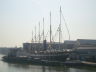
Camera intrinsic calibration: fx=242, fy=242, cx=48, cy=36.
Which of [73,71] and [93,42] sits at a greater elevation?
[93,42]

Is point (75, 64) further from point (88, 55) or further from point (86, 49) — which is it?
point (86, 49)

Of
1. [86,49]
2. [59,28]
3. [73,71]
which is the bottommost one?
[73,71]

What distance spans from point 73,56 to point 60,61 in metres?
6.81

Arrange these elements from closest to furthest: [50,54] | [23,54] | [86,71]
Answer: [86,71] < [50,54] < [23,54]

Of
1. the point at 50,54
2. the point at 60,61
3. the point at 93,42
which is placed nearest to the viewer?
the point at 60,61

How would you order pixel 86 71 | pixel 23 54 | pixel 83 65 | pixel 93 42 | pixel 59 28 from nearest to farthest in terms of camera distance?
pixel 86 71 < pixel 83 65 < pixel 59 28 < pixel 23 54 < pixel 93 42

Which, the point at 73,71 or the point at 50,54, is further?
the point at 50,54

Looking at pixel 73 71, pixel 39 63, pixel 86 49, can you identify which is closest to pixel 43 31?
pixel 86 49

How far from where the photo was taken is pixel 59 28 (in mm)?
58094

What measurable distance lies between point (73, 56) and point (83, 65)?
11.3 metres

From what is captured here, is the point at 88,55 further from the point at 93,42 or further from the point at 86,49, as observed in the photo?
the point at 93,42

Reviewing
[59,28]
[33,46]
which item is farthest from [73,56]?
[33,46]

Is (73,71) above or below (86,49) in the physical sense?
below

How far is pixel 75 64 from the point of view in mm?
44031
